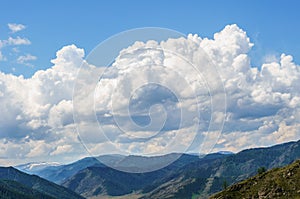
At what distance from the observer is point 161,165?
334ft
